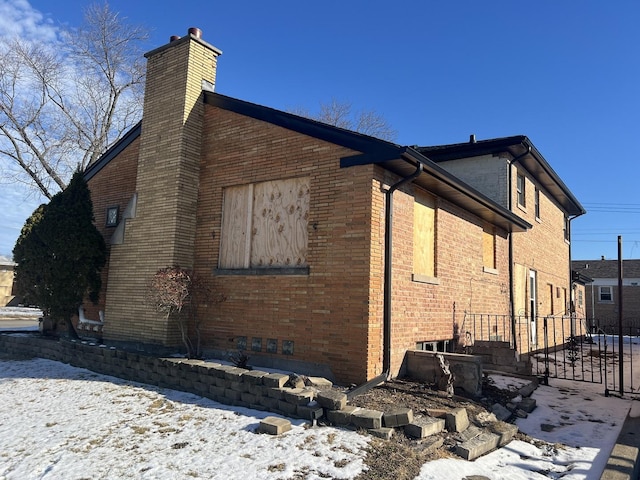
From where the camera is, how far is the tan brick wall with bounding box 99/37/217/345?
29.3ft

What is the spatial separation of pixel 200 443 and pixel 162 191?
5.89 meters

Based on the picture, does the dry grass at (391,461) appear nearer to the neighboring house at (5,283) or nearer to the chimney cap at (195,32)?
the chimney cap at (195,32)

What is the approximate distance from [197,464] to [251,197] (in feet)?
16.8

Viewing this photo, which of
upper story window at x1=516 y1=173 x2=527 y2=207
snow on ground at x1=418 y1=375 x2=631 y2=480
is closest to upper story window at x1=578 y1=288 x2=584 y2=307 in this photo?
upper story window at x1=516 y1=173 x2=527 y2=207

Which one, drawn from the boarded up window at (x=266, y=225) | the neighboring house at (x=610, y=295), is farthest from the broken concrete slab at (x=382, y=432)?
the neighboring house at (x=610, y=295)

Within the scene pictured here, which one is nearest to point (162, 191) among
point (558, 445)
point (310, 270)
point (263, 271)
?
point (263, 271)

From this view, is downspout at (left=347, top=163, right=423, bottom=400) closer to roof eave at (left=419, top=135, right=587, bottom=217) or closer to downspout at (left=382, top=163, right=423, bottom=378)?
downspout at (left=382, top=163, right=423, bottom=378)

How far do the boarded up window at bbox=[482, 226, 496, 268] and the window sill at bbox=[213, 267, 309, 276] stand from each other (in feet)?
19.7

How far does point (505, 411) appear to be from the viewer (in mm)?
6273

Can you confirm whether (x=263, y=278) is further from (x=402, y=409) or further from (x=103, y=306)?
(x=103, y=306)

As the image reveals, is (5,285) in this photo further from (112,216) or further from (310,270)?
(310,270)

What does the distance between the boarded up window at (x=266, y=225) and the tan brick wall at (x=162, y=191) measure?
0.99 metres

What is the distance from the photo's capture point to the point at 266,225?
8188 mm

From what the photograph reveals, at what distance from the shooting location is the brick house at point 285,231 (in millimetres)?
6914
